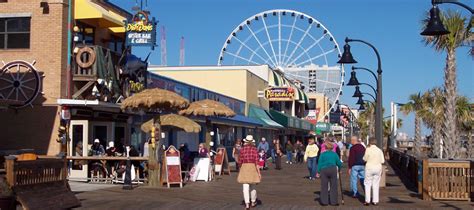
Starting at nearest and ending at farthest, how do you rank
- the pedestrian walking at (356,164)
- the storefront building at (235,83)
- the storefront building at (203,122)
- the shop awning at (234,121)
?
the pedestrian walking at (356,164), the storefront building at (203,122), the shop awning at (234,121), the storefront building at (235,83)

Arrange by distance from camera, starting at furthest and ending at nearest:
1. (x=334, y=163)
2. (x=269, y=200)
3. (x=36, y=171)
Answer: (x=269, y=200) → (x=334, y=163) → (x=36, y=171)

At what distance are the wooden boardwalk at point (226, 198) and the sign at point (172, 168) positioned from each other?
370mm

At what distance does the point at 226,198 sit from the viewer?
17.1m

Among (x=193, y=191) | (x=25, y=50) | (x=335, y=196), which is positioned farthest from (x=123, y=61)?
(x=335, y=196)

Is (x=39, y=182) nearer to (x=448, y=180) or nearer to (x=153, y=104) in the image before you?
(x=153, y=104)

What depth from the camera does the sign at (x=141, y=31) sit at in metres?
24.0

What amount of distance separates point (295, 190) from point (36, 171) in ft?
29.9

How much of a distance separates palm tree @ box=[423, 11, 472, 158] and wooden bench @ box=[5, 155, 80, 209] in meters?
15.0

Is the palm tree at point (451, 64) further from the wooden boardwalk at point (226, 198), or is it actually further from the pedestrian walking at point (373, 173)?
the pedestrian walking at point (373, 173)

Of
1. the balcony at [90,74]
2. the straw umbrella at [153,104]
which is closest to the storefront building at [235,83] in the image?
the balcony at [90,74]

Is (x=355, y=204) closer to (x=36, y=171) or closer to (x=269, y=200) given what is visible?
(x=269, y=200)

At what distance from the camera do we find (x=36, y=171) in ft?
41.1

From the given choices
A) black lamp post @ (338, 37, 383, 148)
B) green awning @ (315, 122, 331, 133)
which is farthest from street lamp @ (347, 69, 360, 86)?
green awning @ (315, 122, 331, 133)

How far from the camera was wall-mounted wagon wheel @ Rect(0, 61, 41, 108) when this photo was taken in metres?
21.8
